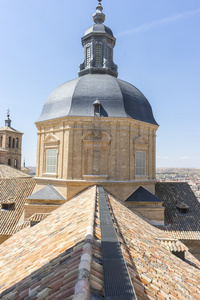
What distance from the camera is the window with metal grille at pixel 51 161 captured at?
13.0 m

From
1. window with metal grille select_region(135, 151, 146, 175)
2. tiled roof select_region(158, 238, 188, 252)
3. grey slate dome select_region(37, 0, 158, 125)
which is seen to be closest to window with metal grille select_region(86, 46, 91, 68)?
grey slate dome select_region(37, 0, 158, 125)

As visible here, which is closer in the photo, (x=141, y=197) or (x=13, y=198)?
(x=141, y=197)

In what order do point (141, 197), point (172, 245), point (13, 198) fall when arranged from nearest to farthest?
point (172, 245) → point (141, 197) → point (13, 198)

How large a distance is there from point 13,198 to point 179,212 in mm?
11572

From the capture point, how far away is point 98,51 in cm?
1617

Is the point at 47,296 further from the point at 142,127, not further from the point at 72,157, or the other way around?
the point at 142,127

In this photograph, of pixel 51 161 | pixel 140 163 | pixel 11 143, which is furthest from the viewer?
pixel 11 143

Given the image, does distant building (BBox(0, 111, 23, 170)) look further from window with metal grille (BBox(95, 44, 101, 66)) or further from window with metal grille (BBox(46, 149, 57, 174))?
window with metal grille (BBox(95, 44, 101, 66))

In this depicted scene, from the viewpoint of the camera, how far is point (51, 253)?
4703mm

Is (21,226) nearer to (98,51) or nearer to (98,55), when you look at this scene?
(98,55)

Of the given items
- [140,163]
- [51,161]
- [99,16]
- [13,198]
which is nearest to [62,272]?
[51,161]

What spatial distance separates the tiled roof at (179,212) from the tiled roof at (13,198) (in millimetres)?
9105

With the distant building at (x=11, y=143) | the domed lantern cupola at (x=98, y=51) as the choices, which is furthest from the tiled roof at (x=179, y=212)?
the distant building at (x=11, y=143)

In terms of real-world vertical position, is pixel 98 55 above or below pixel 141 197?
above
